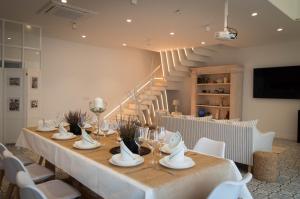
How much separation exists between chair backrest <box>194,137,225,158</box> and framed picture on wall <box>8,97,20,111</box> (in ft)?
15.1

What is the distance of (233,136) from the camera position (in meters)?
4.12

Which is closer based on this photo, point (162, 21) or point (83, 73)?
point (162, 21)

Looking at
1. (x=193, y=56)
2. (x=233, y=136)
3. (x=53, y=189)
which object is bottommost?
(x=53, y=189)

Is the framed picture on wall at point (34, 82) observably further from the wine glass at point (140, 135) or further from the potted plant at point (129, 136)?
the wine glass at point (140, 135)

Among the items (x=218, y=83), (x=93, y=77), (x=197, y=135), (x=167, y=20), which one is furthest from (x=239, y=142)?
(x=93, y=77)

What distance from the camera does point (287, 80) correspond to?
6.84 meters

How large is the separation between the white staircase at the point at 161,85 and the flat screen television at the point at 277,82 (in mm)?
1918

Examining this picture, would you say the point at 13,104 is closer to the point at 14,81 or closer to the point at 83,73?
the point at 14,81

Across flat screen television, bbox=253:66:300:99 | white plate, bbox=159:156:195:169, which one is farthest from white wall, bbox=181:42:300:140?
white plate, bbox=159:156:195:169

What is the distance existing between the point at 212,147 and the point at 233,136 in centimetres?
173

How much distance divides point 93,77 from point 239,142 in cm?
548

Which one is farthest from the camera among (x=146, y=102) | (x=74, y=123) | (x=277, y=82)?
(x=146, y=102)

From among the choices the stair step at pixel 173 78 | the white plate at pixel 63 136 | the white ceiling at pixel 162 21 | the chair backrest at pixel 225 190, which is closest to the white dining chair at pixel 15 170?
the white plate at pixel 63 136

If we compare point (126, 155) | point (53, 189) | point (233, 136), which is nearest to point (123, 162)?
point (126, 155)
